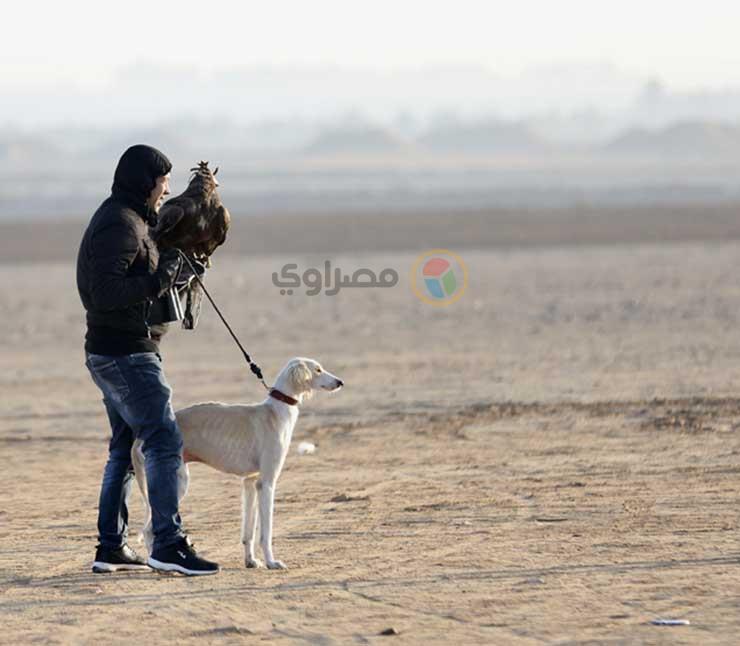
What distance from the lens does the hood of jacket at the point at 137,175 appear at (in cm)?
842

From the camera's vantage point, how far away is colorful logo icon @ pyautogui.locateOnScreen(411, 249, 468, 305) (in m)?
26.1

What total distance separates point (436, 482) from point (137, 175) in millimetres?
4050

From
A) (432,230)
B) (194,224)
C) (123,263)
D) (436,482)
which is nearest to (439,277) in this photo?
(432,230)

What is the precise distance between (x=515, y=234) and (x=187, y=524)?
99.4 ft

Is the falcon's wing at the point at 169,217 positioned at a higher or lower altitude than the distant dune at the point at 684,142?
lower

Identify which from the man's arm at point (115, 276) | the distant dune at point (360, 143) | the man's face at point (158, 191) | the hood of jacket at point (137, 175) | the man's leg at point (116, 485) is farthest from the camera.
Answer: the distant dune at point (360, 143)

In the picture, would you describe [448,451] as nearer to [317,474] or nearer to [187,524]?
[317,474]

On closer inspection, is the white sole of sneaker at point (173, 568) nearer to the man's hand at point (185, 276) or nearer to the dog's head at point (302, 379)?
the dog's head at point (302, 379)

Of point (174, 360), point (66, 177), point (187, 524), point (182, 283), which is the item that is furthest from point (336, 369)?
point (66, 177)

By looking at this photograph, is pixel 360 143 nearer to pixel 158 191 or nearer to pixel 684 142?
pixel 684 142

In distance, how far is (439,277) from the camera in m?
29.8

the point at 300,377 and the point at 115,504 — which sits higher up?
the point at 300,377

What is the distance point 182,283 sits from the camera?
340 inches

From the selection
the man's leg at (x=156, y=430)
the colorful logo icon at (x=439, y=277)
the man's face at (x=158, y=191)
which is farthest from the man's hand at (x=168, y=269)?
the colorful logo icon at (x=439, y=277)
